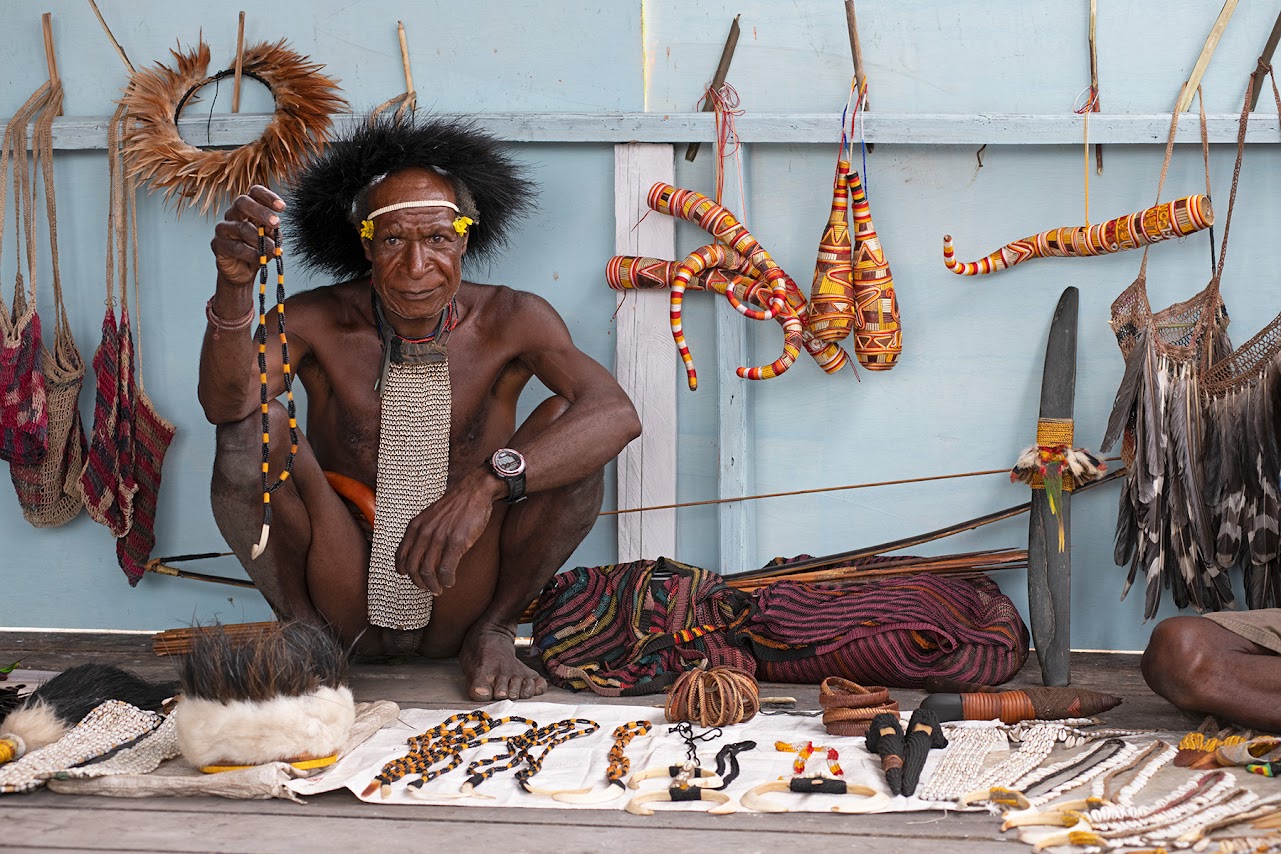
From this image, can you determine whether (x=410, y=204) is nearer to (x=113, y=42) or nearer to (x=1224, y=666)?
(x=113, y=42)

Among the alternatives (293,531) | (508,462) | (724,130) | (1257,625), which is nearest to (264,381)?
(293,531)

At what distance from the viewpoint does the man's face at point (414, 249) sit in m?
3.17

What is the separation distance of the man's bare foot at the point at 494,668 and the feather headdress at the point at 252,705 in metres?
0.65

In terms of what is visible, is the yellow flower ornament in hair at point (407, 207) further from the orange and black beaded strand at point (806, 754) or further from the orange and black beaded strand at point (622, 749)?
the orange and black beaded strand at point (806, 754)

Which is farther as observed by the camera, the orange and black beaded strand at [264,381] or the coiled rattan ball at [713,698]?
the coiled rattan ball at [713,698]

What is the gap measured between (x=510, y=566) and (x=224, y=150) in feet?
5.55

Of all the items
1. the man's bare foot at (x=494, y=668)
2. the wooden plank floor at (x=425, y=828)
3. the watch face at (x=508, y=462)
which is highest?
the watch face at (x=508, y=462)

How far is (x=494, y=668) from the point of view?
3.19 meters

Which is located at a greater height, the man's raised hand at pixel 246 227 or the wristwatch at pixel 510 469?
the man's raised hand at pixel 246 227

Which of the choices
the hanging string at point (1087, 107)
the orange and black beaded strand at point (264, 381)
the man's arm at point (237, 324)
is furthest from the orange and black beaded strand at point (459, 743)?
the hanging string at point (1087, 107)

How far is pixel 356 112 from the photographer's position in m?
3.94

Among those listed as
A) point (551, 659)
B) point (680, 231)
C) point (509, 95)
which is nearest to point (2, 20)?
point (509, 95)

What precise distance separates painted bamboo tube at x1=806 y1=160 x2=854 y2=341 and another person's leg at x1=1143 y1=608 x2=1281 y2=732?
1.30m

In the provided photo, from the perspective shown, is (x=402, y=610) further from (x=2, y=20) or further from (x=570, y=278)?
(x=2, y=20)
